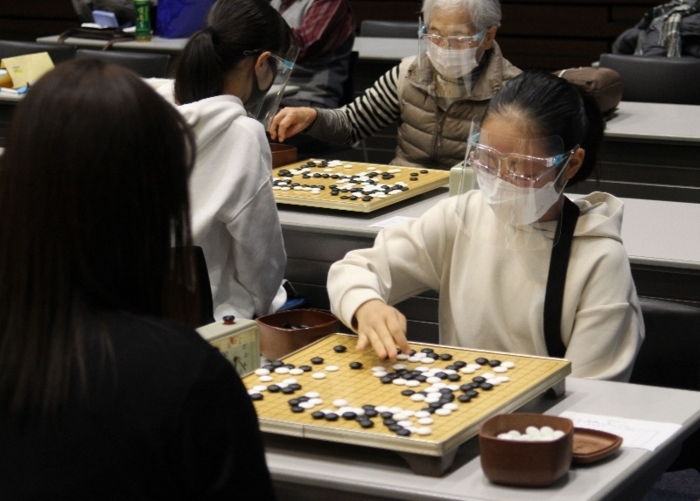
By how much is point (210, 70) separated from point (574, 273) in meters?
1.04

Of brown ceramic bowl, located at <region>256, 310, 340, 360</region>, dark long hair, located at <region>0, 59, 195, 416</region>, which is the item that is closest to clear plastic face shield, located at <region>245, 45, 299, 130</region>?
brown ceramic bowl, located at <region>256, 310, 340, 360</region>

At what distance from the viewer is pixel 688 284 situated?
2604 millimetres

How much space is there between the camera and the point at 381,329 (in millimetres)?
1860

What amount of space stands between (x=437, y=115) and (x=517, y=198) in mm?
1514

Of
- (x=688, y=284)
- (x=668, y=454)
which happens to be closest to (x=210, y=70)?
(x=688, y=284)

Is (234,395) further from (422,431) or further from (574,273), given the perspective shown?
(574,273)

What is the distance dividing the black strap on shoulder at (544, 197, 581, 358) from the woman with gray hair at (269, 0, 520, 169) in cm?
143

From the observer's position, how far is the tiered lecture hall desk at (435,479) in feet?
4.82

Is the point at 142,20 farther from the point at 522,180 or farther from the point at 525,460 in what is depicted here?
the point at 525,460

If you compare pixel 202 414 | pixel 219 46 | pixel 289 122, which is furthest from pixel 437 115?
pixel 202 414

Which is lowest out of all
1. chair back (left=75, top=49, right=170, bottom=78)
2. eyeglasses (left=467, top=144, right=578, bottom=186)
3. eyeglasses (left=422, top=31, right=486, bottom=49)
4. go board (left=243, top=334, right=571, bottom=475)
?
go board (left=243, top=334, right=571, bottom=475)

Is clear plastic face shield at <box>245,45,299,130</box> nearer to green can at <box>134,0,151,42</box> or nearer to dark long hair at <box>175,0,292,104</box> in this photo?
dark long hair at <box>175,0,292,104</box>

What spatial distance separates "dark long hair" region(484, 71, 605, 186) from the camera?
6.62ft

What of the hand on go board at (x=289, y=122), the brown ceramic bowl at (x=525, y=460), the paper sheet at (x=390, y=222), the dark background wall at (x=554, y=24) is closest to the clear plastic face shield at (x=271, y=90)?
the hand on go board at (x=289, y=122)
